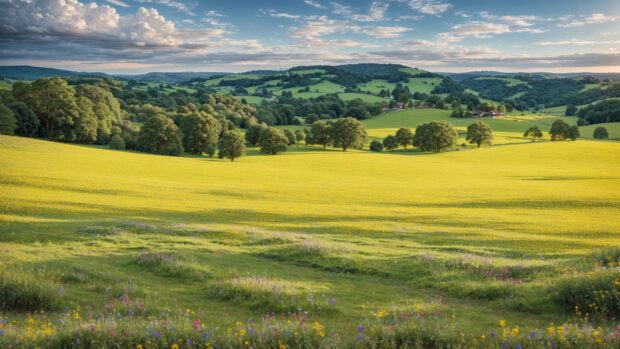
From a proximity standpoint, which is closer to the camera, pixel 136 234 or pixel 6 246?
pixel 6 246

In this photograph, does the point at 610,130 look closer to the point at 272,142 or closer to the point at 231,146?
the point at 272,142

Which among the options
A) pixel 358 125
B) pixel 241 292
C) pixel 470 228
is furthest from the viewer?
pixel 358 125

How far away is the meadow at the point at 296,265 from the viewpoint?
9852 mm

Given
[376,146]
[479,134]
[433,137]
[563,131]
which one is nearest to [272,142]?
[376,146]

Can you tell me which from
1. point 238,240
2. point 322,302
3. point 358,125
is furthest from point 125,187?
point 358,125

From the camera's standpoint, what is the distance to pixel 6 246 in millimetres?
19609

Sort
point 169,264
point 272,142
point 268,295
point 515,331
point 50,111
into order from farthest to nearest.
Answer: point 272,142 < point 50,111 < point 169,264 < point 268,295 < point 515,331

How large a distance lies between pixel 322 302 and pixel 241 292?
2.71m

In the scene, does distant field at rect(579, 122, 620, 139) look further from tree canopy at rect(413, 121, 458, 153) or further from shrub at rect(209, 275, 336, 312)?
shrub at rect(209, 275, 336, 312)

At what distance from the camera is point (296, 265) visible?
19641 millimetres

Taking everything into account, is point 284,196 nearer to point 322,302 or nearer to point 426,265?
point 426,265

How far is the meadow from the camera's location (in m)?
9.85

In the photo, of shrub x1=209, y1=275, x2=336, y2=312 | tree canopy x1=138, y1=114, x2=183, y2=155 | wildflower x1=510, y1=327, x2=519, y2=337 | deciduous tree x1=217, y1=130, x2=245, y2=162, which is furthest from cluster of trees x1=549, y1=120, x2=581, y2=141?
wildflower x1=510, y1=327, x2=519, y2=337

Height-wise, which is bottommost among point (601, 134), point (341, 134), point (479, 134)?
point (341, 134)
